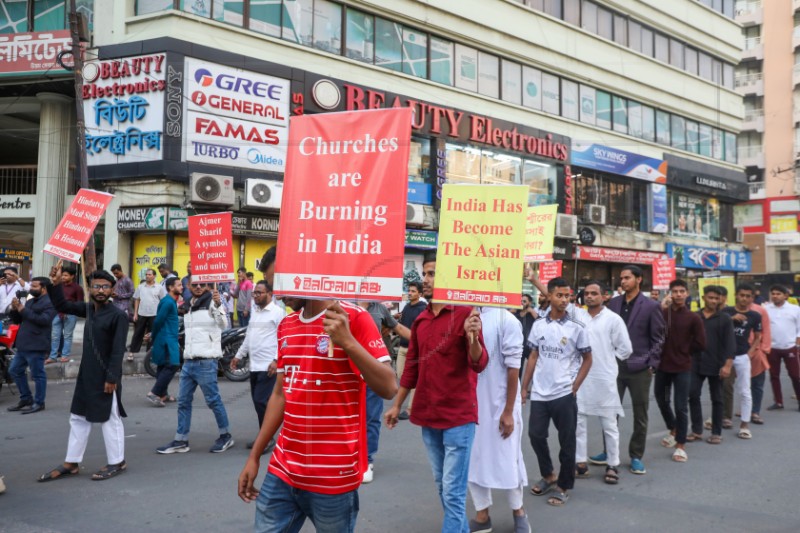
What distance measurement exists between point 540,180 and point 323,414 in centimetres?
2519

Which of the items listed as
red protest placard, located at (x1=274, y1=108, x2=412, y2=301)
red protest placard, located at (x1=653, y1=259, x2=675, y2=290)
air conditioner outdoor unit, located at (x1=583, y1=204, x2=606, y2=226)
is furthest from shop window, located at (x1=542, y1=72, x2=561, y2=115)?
red protest placard, located at (x1=274, y1=108, x2=412, y2=301)

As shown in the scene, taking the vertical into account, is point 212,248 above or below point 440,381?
above

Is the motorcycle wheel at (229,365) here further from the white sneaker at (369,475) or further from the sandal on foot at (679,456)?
the sandal on foot at (679,456)

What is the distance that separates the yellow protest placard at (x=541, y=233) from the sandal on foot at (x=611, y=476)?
2.44 meters

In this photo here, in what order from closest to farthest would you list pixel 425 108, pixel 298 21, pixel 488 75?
pixel 298 21
pixel 425 108
pixel 488 75

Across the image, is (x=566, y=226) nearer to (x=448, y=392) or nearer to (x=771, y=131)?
(x=448, y=392)

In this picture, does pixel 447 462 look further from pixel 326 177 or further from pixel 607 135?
pixel 607 135

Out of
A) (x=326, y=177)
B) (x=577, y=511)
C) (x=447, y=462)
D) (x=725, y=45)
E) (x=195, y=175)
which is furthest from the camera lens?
(x=725, y=45)

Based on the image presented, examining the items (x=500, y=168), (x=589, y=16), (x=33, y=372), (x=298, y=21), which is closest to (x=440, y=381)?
(x=33, y=372)

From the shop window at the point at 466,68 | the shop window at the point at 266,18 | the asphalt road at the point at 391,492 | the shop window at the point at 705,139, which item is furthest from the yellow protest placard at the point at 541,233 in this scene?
the shop window at the point at 705,139

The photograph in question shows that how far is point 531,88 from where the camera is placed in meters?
26.5

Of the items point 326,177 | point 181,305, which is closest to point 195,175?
Answer: point 181,305

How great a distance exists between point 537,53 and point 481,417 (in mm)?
23913

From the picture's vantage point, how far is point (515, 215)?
4570mm
